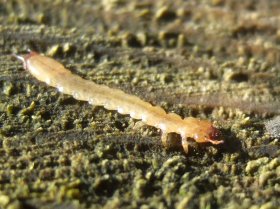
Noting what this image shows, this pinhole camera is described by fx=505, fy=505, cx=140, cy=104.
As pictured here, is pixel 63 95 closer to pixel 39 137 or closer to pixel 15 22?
pixel 39 137

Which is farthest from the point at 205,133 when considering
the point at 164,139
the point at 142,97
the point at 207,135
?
the point at 142,97

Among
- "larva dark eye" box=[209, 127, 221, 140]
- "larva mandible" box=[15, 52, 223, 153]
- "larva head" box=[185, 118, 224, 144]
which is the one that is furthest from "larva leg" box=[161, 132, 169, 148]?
"larva dark eye" box=[209, 127, 221, 140]

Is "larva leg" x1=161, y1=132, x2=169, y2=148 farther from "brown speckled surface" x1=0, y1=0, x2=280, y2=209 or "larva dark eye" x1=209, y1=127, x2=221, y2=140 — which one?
"larva dark eye" x1=209, y1=127, x2=221, y2=140

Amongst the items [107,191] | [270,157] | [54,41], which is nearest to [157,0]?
[54,41]

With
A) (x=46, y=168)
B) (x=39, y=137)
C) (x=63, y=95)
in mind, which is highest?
(x=63, y=95)

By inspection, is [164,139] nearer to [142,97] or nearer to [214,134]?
[214,134]

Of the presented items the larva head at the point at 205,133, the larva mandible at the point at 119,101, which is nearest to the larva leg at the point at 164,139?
the larva mandible at the point at 119,101
